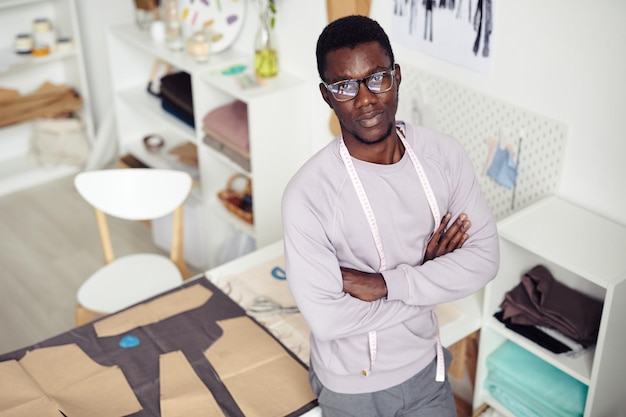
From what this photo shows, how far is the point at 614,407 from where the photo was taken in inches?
91.0

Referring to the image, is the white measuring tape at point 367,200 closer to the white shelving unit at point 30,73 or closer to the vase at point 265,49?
the vase at point 265,49

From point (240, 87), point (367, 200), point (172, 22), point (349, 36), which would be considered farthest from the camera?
point (172, 22)

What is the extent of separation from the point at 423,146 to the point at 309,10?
1362 mm

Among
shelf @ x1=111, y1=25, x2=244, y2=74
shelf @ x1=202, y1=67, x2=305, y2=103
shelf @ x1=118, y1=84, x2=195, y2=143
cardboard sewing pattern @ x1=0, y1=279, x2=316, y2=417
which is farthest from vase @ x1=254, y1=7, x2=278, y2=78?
cardboard sewing pattern @ x1=0, y1=279, x2=316, y2=417

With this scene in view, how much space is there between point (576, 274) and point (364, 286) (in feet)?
2.63

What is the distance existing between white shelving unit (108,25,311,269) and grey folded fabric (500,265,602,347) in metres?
1.14

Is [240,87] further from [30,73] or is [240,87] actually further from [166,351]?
[30,73]

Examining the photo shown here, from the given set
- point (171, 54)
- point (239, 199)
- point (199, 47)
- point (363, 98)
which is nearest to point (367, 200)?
point (363, 98)

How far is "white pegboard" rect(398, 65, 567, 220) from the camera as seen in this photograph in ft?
7.77

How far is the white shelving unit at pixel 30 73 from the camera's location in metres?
4.26

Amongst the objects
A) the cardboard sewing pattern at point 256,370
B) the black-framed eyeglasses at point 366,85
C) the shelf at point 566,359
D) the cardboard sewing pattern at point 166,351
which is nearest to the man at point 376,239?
the black-framed eyeglasses at point 366,85

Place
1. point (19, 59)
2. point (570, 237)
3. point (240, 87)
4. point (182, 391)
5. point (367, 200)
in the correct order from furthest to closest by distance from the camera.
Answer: point (19, 59) < point (240, 87) < point (570, 237) < point (182, 391) < point (367, 200)

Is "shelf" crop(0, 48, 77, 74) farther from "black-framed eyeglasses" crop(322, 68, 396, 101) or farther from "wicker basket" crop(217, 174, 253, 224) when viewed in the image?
"black-framed eyeglasses" crop(322, 68, 396, 101)

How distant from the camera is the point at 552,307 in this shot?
7.59 ft
